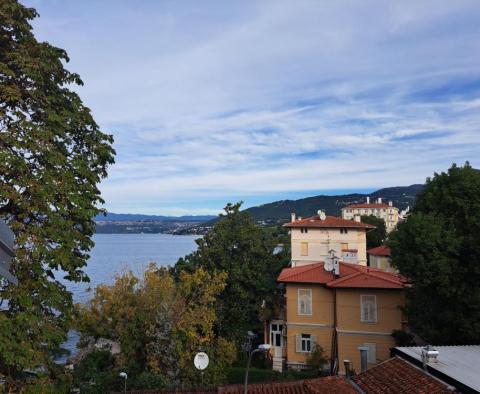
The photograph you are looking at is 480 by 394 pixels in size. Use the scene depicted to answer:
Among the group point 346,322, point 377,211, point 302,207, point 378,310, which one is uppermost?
point 302,207

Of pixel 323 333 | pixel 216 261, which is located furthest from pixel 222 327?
A: pixel 323 333

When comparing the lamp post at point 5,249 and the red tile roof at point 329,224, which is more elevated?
the lamp post at point 5,249

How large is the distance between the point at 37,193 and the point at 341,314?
63.4 ft

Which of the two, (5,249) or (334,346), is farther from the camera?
(334,346)

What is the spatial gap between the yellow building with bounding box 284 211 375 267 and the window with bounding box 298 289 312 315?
61.6ft

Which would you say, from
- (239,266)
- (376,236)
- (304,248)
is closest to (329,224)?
(304,248)

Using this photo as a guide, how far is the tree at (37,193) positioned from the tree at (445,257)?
41.5 feet

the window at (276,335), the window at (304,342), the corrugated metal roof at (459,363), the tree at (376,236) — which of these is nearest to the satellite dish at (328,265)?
the window at (304,342)

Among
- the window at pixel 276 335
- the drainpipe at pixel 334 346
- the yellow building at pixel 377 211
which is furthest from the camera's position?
the yellow building at pixel 377 211

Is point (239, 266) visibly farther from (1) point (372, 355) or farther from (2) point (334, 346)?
(1) point (372, 355)

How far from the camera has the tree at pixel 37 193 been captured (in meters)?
9.00

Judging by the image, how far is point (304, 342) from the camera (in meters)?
25.2

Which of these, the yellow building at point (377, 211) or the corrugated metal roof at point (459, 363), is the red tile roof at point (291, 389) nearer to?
the corrugated metal roof at point (459, 363)

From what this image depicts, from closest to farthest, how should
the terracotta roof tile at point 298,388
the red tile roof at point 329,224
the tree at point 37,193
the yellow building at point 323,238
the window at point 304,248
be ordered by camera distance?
the tree at point 37,193, the terracotta roof tile at point 298,388, the red tile roof at point 329,224, the yellow building at point 323,238, the window at point 304,248
